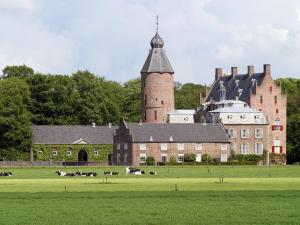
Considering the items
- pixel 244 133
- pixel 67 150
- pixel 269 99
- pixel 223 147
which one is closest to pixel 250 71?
pixel 269 99

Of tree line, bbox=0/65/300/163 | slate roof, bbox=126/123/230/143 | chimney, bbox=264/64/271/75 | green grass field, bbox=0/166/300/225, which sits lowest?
green grass field, bbox=0/166/300/225

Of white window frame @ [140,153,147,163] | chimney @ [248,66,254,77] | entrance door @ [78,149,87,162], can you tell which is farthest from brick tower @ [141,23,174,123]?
white window frame @ [140,153,147,163]

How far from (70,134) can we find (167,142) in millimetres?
13697

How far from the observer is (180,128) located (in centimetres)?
11888

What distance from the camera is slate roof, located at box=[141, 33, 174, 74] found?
426 ft

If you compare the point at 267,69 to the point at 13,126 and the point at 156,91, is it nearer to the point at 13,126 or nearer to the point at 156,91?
the point at 156,91

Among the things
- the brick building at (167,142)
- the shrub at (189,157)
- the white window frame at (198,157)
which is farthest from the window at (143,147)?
the white window frame at (198,157)

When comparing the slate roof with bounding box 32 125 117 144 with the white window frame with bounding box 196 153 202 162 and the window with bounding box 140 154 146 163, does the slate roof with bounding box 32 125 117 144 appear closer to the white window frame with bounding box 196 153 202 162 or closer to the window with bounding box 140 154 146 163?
the window with bounding box 140 154 146 163

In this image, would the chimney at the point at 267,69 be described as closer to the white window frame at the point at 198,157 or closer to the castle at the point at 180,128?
the castle at the point at 180,128

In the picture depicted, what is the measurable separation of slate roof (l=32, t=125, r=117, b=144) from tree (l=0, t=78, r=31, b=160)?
2.26 meters

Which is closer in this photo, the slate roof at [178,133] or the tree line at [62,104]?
the slate roof at [178,133]

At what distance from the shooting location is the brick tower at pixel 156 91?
12875 centimetres

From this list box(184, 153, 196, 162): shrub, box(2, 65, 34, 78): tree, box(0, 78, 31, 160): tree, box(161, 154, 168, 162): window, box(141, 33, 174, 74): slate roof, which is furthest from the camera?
box(2, 65, 34, 78): tree

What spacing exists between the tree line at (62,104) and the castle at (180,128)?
249 centimetres
